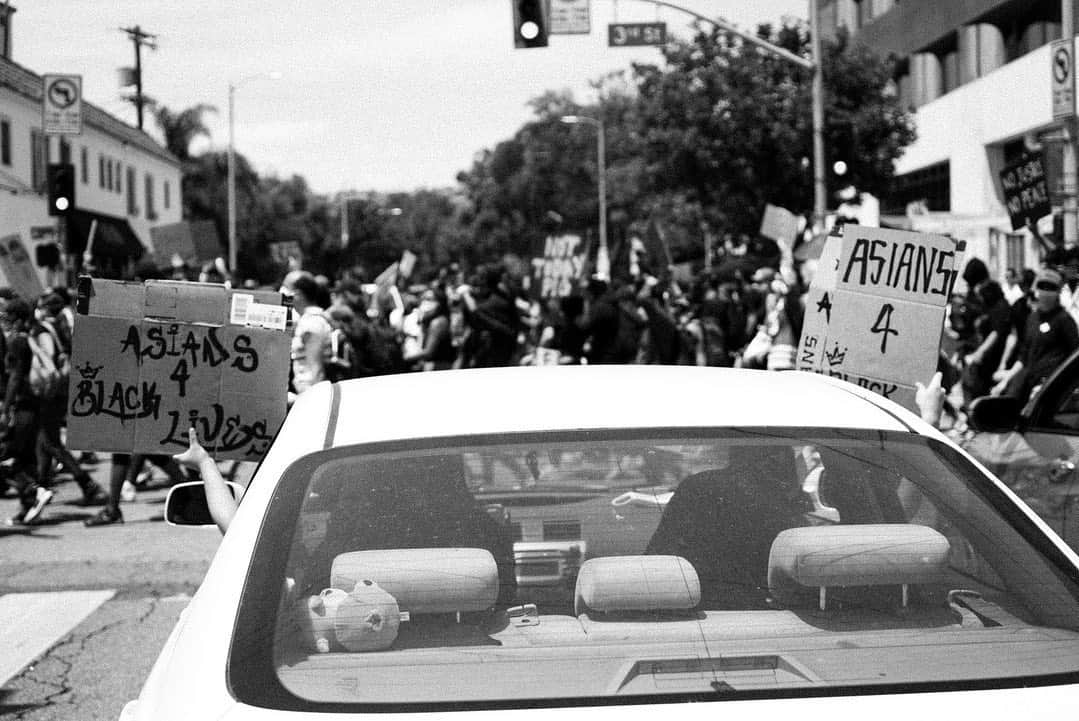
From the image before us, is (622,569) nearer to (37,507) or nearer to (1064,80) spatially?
(37,507)

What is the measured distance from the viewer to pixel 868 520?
3.25 m

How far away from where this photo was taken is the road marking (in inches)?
280

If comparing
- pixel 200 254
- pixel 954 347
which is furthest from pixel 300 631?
pixel 200 254

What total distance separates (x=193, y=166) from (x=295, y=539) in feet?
265

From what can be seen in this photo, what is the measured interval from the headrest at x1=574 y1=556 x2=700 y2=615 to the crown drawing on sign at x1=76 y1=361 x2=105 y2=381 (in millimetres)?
4214

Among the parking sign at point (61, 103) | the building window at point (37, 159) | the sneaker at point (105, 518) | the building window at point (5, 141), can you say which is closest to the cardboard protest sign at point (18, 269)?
the sneaker at point (105, 518)

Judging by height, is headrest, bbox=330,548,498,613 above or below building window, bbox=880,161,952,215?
below

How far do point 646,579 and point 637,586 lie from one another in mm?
26

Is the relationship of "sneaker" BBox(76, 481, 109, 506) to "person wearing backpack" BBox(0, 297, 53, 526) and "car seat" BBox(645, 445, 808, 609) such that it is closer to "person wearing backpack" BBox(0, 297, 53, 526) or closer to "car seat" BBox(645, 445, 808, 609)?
"person wearing backpack" BBox(0, 297, 53, 526)

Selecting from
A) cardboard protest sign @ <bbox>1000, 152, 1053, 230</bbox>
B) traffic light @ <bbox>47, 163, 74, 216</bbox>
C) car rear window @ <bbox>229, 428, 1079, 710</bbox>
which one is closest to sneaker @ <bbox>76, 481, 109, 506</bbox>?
traffic light @ <bbox>47, 163, 74, 216</bbox>

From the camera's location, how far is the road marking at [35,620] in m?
7.11

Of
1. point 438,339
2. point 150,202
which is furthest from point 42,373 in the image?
point 150,202

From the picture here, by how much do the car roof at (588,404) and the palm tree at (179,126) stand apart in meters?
74.6

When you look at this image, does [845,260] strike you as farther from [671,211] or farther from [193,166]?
[193,166]
